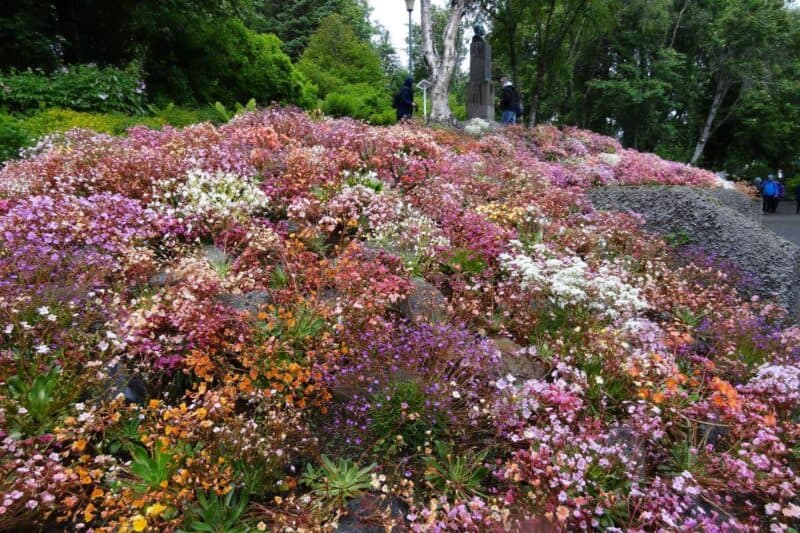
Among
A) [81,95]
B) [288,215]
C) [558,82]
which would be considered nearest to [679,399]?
[288,215]

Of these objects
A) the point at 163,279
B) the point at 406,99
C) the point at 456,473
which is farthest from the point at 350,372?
the point at 406,99

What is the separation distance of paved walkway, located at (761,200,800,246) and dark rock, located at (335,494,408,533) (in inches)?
474

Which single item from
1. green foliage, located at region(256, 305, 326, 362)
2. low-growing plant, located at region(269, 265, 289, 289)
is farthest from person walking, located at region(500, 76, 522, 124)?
green foliage, located at region(256, 305, 326, 362)

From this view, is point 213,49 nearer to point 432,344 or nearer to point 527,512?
point 432,344

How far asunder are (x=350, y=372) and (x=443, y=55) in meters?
15.0

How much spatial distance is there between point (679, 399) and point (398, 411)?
6.90ft

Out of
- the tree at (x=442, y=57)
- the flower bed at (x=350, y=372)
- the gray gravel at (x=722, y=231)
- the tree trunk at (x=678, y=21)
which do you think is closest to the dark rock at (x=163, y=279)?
the flower bed at (x=350, y=372)

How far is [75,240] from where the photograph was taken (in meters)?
4.60

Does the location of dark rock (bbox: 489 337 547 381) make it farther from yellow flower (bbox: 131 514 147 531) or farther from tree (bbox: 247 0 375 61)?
tree (bbox: 247 0 375 61)

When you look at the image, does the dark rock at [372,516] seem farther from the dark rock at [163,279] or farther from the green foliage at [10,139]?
the green foliage at [10,139]

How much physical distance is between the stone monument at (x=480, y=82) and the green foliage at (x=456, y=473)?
64.8 ft

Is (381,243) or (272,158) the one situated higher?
(272,158)

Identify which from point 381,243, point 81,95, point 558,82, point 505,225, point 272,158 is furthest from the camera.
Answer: point 558,82

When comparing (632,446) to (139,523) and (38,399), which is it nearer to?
(139,523)
